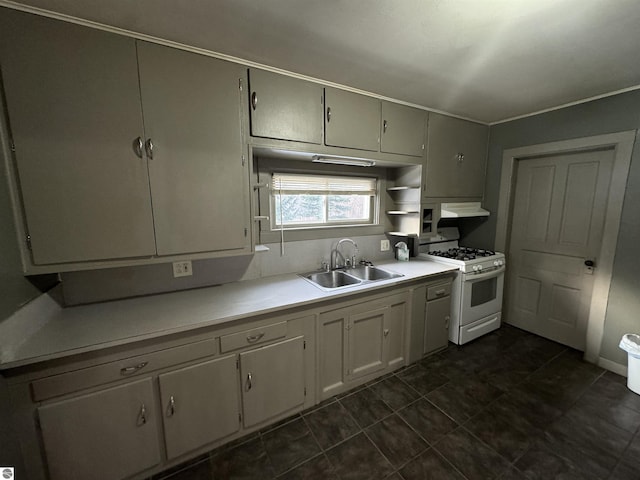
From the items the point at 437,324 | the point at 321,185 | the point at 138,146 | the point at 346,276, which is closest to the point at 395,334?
the point at 437,324

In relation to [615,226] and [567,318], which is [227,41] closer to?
[615,226]

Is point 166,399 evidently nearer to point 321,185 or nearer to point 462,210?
point 321,185

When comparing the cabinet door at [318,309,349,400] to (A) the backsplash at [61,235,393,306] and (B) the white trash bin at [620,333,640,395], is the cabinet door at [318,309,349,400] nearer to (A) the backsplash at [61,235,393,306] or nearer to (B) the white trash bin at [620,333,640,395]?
(A) the backsplash at [61,235,393,306]

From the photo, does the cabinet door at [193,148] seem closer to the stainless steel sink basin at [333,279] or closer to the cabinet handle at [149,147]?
the cabinet handle at [149,147]

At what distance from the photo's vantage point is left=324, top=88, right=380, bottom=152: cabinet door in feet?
6.28

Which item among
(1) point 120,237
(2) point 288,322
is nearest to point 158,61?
(1) point 120,237

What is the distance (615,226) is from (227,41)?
3343 millimetres

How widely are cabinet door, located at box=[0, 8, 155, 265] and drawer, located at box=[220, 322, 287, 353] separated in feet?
2.43

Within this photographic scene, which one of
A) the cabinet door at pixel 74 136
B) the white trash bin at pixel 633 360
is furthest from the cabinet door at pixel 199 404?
the white trash bin at pixel 633 360

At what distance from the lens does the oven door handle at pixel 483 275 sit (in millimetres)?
2477

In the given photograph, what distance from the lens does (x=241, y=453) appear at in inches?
60.4

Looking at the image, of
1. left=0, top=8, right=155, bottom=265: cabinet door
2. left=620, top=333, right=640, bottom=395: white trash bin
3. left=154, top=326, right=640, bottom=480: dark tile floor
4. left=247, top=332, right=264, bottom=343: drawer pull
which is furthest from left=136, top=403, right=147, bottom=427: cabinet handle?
left=620, top=333, right=640, bottom=395: white trash bin

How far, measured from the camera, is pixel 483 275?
259 cm

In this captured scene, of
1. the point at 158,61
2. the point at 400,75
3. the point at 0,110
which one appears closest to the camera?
the point at 0,110
